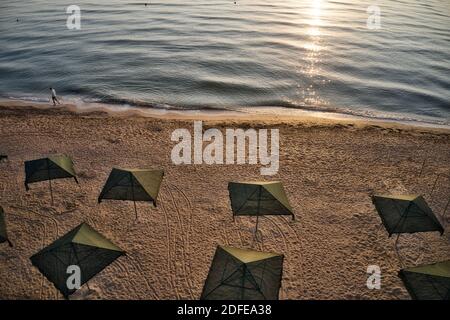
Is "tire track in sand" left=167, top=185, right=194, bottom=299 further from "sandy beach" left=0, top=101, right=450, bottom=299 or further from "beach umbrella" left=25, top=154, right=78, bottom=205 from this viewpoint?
"beach umbrella" left=25, top=154, right=78, bottom=205

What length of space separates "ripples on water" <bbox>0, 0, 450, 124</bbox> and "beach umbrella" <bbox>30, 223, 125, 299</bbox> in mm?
21662

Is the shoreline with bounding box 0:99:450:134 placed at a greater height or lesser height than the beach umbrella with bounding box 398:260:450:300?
greater

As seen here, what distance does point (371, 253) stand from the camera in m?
15.5

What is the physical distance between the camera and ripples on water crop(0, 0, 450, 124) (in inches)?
1357

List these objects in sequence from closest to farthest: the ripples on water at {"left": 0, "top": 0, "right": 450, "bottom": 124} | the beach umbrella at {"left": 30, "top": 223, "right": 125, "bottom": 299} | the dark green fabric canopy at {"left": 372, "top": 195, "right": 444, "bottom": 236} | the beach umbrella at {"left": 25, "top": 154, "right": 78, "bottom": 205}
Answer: the beach umbrella at {"left": 30, "top": 223, "right": 125, "bottom": 299} < the dark green fabric canopy at {"left": 372, "top": 195, "right": 444, "bottom": 236} < the beach umbrella at {"left": 25, "top": 154, "right": 78, "bottom": 205} < the ripples on water at {"left": 0, "top": 0, "right": 450, "bottom": 124}

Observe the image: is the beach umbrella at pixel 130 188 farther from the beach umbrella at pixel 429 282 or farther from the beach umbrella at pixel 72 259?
the beach umbrella at pixel 429 282

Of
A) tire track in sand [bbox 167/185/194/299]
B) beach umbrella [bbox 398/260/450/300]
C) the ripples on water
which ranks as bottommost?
tire track in sand [bbox 167/185/194/299]

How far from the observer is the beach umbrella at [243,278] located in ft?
35.6

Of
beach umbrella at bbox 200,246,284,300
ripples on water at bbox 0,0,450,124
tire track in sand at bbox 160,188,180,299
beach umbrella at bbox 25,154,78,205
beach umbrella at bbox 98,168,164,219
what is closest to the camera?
beach umbrella at bbox 200,246,284,300

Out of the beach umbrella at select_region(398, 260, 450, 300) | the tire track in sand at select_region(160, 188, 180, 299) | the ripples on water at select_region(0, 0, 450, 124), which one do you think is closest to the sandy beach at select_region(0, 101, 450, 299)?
the tire track in sand at select_region(160, 188, 180, 299)

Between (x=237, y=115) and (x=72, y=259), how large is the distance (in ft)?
70.8

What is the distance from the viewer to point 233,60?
4391cm

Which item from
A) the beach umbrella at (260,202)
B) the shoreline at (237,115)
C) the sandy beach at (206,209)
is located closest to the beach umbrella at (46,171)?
the sandy beach at (206,209)

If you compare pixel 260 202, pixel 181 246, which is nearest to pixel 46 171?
pixel 181 246
